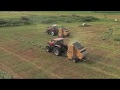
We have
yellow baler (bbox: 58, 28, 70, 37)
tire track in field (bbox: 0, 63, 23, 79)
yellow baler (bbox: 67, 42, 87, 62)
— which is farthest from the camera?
yellow baler (bbox: 58, 28, 70, 37)

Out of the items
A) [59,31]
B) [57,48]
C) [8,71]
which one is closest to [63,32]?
[59,31]

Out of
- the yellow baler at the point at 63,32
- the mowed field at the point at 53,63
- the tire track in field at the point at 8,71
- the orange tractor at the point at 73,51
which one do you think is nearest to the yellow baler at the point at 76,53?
the orange tractor at the point at 73,51

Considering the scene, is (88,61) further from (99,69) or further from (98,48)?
(98,48)

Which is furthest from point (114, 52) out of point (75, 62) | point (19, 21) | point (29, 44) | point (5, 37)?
point (19, 21)

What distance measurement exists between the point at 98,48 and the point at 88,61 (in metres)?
4.95

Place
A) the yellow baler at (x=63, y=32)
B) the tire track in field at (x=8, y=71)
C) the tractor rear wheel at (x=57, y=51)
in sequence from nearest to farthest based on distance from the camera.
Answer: the tire track in field at (x=8, y=71)
the tractor rear wheel at (x=57, y=51)
the yellow baler at (x=63, y=32)

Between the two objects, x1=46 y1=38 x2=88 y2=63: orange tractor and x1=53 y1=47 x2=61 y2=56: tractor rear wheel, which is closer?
x1=46 y1=38 x2=88 y2=63: orange tractor

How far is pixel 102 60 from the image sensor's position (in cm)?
1627

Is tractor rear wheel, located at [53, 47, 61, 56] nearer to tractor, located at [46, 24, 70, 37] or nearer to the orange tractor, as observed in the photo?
the orange tractor

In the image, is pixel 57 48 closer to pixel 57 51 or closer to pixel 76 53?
pixel 57 51

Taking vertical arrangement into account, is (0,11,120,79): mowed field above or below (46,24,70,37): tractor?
below

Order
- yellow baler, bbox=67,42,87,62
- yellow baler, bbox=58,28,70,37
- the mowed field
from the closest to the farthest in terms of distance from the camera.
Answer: the mowed field
yellow baler, bbox=67,42,87,62
yellow baler, bbox=58,28,70,37

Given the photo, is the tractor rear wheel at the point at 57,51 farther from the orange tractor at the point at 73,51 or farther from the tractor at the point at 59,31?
the tractor at the point at 59,31

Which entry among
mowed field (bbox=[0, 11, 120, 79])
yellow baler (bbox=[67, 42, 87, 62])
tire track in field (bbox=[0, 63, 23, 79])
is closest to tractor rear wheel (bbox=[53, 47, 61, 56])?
mowed field (bbox=[0, 11, 120, 79])
